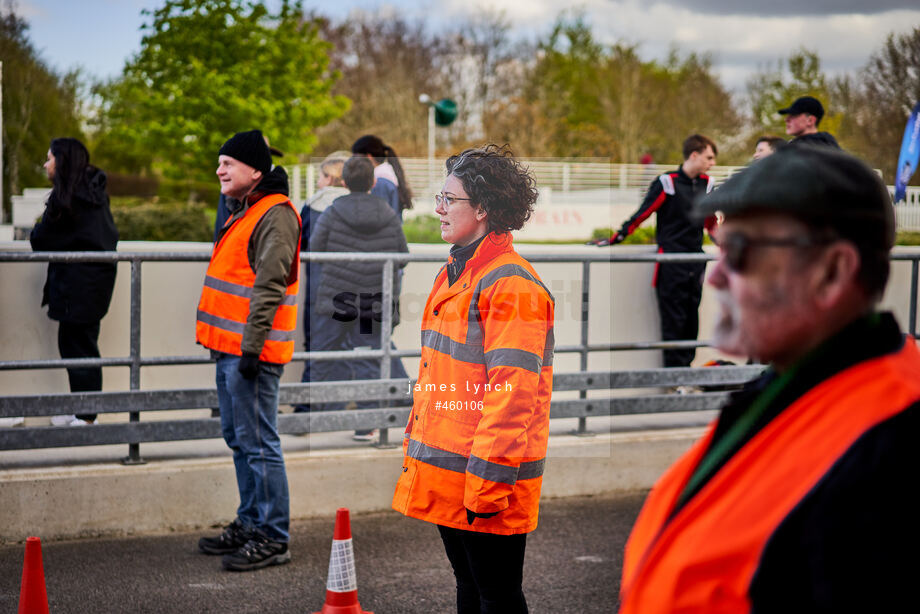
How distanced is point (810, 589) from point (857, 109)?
10.8m

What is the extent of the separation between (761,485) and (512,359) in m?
1.84

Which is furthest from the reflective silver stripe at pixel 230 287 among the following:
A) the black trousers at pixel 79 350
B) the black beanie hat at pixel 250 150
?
the black trousers at pixel 79 350

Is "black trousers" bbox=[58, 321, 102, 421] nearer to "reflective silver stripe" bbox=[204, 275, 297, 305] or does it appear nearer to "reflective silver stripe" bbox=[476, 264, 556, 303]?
"reflective silver stripe" bbox=[204, 275, 297, 305]

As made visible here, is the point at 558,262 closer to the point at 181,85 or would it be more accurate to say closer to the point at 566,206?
the point at 566,206

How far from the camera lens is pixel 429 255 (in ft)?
21.2

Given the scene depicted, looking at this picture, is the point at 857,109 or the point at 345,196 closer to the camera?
the point at 345,196

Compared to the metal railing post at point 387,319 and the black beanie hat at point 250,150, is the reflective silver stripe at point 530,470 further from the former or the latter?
the metal railing post at point 387,319

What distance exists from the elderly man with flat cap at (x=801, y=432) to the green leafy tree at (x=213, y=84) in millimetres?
30311

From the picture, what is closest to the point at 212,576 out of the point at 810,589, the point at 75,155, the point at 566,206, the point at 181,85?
the point at 75,155

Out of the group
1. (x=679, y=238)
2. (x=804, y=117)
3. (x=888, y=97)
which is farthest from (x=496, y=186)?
(x=888, y=97)

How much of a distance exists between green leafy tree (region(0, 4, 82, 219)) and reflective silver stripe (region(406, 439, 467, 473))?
71.1ft

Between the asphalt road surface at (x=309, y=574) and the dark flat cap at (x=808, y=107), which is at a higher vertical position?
the dark flat cap at (x=808, y=107)

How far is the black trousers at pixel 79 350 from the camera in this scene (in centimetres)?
655

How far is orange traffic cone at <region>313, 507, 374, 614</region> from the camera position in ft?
13.7
